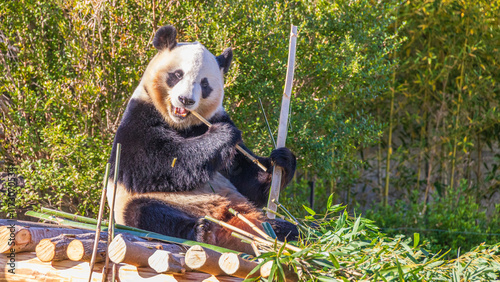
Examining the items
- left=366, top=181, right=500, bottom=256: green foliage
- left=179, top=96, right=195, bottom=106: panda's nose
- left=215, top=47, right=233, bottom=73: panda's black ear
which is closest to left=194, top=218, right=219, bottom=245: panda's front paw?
left=179, top=96, right=195, bottom=106: panda's nose

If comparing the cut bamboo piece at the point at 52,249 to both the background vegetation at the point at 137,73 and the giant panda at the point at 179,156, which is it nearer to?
the giant panda at the point at 179,156

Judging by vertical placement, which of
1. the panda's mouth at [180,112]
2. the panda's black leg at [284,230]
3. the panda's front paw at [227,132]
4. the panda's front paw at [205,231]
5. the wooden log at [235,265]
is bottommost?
the panda's black leg at [284,230]

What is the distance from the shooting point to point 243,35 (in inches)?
167

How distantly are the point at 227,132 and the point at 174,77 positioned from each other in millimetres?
418

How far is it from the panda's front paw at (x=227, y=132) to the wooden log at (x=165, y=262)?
2.87 ft

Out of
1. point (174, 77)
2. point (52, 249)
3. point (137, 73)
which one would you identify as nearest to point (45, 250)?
point (52, 249)

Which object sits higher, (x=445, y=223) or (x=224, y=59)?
(x=224, y=59)

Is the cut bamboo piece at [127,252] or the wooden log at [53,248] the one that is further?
the wooden log at [53,248]

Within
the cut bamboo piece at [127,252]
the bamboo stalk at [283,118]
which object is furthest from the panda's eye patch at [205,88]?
the cut bamboo piece at [127,252]

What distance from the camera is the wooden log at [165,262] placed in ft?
6.36

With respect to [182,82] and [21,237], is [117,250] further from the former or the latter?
[182,82]

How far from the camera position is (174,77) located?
277 centimetres

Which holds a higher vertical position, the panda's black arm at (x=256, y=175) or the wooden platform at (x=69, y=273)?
the panda's black arm at (x=256, y=175)

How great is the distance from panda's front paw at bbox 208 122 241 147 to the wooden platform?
0.85 metres
